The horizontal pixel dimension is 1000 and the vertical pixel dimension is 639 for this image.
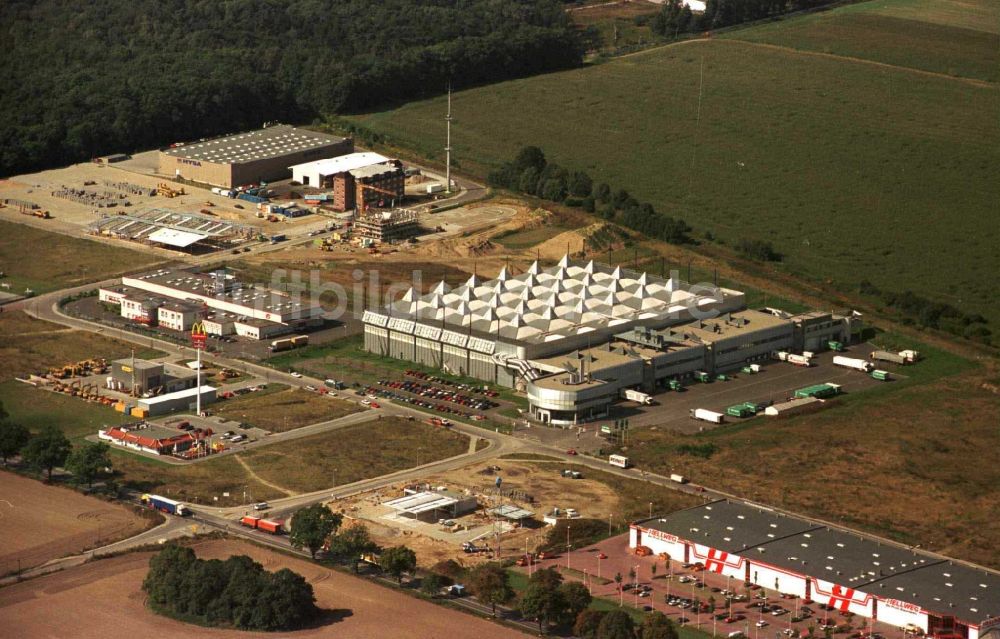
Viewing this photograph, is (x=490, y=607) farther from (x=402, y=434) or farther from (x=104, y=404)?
(x=104, y=404)

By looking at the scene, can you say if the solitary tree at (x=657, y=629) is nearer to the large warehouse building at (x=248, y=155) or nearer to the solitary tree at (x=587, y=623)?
the solitary tree at (x=587, y=623)

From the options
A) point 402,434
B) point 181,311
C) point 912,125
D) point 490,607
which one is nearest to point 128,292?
point 181,311

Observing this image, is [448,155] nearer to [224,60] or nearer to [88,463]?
[224,60]

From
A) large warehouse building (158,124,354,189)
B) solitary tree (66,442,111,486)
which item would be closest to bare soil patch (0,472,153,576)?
solitary tree (66,442,111,486)

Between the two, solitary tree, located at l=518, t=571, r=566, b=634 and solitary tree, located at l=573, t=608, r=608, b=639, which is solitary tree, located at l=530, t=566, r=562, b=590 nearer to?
solitary tree, located at l=518, t=571, r=566, b=634

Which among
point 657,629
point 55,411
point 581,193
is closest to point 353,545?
point 657,629
